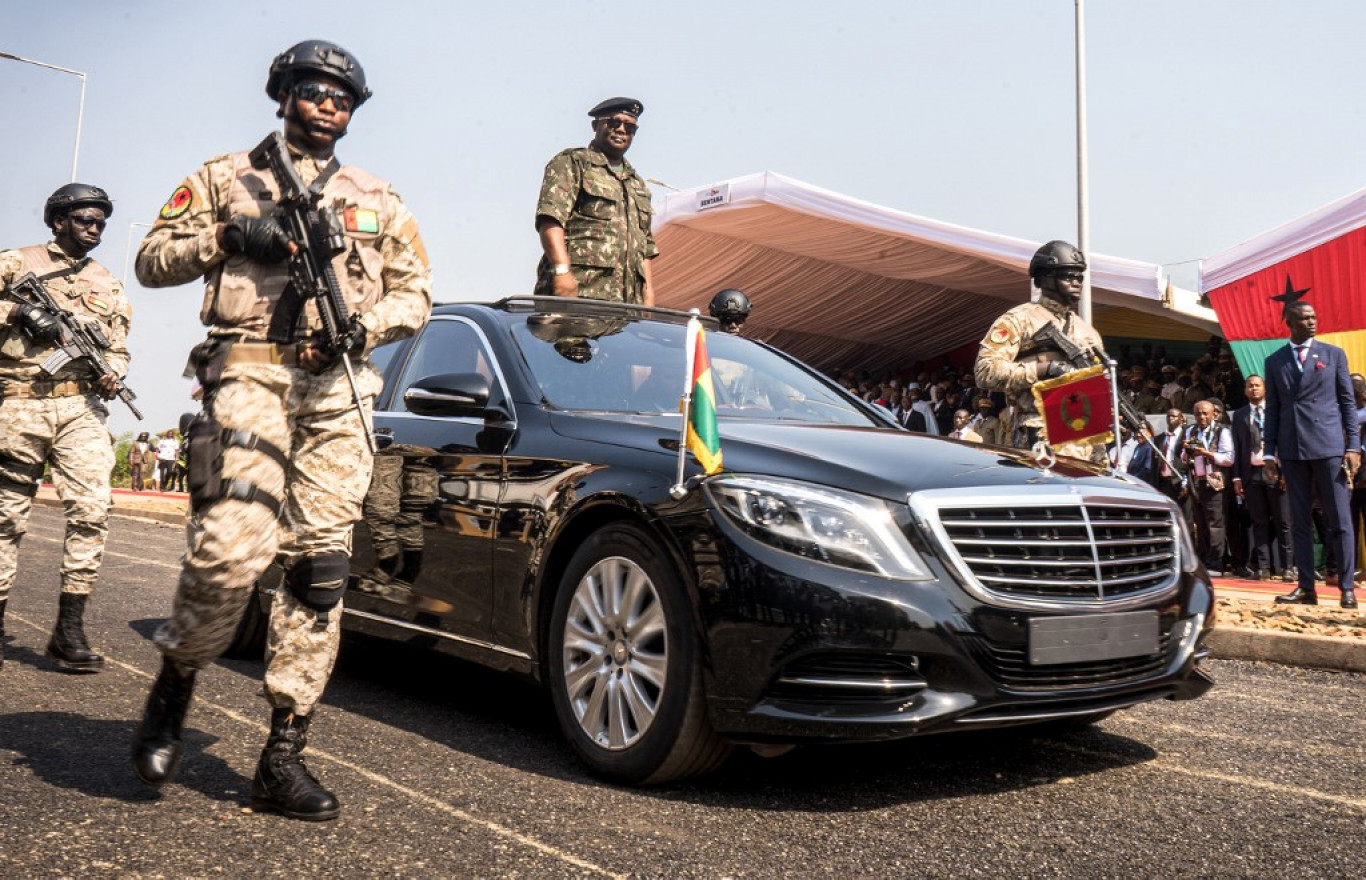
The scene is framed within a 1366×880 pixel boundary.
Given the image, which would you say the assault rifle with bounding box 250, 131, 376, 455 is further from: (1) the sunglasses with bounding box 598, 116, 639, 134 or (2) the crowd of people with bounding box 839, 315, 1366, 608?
(2) the crowd of people with bounding box 839, 315, 1366, 608

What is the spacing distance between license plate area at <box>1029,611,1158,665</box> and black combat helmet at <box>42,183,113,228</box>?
490cm

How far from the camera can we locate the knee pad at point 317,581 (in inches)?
Answer: 139

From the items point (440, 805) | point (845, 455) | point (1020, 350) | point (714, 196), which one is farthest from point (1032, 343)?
point (714, 196)

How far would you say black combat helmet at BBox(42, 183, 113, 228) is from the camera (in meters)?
6.21

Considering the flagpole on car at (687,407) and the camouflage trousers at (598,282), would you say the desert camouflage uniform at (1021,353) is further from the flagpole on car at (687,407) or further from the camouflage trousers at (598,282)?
the flagpole on car at (687,407)

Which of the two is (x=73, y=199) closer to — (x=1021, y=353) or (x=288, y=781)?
(x=288, y=781)

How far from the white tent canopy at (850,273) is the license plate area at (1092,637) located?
38.2 ft

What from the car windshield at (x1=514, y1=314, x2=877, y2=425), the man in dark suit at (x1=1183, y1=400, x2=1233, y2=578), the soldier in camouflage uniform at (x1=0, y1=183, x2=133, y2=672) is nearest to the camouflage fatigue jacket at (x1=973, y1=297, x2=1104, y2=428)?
the car windshield at (x1=514, y1=314, x2=877, y2=425)

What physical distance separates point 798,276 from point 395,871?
18066mm

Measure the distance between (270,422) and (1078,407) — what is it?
4.30 meters

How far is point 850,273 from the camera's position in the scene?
20062mm

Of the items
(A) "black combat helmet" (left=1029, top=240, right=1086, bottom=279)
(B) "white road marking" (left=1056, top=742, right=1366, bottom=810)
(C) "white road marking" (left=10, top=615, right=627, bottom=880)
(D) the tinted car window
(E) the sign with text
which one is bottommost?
(C) "white road marking" (left=10, top=615, right=627, bottom=880)

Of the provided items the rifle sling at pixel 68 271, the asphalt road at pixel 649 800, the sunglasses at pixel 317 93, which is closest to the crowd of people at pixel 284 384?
the sunglasses at pixel 317 93

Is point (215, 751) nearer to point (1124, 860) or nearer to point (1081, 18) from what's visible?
point (1124, 860)
